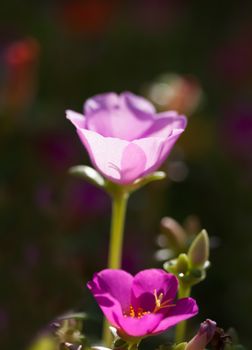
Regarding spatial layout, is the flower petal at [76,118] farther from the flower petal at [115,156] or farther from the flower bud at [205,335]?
the flower bud at [205,335]

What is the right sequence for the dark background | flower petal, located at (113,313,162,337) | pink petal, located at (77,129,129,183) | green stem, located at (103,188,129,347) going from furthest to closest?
the dark background → green stem, located at (103,188,129,347) → pink petal, located at (77,129,129,183) → flower petal, located at (113,313,162,337)

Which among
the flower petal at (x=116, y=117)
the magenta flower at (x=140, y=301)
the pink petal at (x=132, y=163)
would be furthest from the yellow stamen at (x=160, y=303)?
the flower petal at (x=116, y=117)

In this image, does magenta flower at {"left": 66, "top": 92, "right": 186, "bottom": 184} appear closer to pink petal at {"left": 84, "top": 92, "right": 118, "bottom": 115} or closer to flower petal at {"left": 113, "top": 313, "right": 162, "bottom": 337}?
pink petal at {"left": 84, "top": 92, "right": 118, "bottom": 115}

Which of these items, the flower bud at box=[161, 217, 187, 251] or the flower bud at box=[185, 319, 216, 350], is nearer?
the flower bud at box=[185, 319, 216, 350]

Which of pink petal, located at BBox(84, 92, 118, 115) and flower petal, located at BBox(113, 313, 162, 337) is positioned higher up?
pink petal, located at BBox(84, 92, 118, 115)

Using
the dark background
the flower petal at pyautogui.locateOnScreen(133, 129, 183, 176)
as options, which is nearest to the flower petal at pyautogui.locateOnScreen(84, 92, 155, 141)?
the flower petal at pyautogui.locateOnScreen(133, 129, 183, 176)
